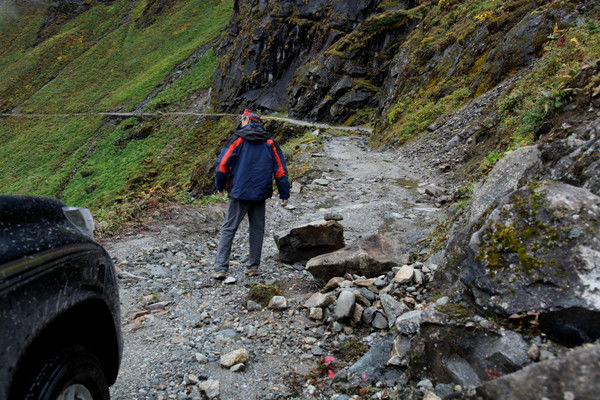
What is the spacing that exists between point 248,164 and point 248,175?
17 cm

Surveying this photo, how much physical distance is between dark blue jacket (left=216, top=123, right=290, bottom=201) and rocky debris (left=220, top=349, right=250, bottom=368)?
242 cm

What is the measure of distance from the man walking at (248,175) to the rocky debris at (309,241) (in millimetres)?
533

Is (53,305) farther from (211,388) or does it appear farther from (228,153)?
(228,153)

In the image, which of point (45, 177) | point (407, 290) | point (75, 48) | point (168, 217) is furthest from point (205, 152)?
point (75, 48)

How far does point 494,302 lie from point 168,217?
689cm

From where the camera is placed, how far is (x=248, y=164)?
5391 mm

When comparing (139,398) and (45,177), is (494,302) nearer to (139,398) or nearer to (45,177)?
(139,398)

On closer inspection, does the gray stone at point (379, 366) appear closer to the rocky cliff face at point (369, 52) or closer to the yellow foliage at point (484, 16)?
the rocky cliff face at point (369, 52)

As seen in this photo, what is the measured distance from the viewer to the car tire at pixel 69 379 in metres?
1.52

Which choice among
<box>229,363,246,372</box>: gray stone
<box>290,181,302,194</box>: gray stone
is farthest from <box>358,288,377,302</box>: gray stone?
<box>290,181,302,194</box>: gray stone

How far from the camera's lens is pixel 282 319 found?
4.18 m

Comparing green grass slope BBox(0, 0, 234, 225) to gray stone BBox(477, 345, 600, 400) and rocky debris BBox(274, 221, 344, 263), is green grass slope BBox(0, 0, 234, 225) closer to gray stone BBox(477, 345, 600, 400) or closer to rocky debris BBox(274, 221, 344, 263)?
rocky debris BBox(274, 221, 344, 263)

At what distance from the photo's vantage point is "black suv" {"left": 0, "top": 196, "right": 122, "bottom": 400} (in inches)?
57.3

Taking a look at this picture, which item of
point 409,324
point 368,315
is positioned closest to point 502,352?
point 409,324
